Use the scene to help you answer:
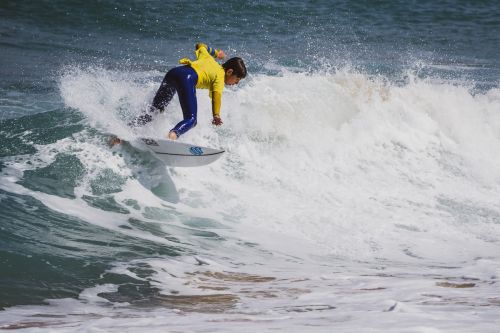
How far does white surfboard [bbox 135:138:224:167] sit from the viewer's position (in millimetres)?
7762

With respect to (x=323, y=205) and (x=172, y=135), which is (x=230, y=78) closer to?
(x=172, y=135)

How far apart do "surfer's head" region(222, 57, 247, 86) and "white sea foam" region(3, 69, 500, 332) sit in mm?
1223

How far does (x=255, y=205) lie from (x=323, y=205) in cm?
97

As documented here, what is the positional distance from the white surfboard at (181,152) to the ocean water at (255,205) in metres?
0.37

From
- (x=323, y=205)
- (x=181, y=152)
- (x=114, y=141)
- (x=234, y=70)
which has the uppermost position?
(x=234, y=70)

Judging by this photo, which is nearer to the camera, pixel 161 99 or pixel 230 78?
pixel 230 78

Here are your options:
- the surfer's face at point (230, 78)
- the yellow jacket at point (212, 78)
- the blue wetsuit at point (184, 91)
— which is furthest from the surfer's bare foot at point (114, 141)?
the surfer's face at point (230, 78)

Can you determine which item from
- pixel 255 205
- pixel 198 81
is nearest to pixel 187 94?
pixel 198 81

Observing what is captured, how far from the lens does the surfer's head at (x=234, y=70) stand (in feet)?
25.2

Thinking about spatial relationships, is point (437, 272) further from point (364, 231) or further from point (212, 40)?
point (212, 40)

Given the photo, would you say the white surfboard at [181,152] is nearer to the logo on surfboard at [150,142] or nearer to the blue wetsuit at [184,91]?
the logo on surfboard at [150,142]

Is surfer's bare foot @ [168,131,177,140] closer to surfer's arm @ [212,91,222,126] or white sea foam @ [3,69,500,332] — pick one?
surfer's arm @ [212,91,222,126]

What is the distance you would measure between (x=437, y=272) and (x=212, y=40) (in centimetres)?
1542

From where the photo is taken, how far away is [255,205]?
8.27 m
